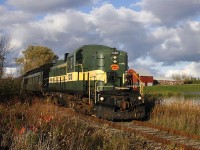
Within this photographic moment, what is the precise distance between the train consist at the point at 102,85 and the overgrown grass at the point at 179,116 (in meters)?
1.07

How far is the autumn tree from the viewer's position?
65062 millimetres

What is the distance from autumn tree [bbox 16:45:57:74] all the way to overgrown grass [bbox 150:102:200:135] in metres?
49.9

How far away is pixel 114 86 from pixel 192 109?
424 centimetres

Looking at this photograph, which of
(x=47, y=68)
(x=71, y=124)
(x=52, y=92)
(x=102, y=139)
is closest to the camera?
(x=102, y=139)

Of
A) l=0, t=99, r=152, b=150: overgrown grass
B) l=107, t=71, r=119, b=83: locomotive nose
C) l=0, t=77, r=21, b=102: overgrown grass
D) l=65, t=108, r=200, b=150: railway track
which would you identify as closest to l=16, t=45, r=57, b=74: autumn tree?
l=0, t=77, r=21, b=102: overgrown grass

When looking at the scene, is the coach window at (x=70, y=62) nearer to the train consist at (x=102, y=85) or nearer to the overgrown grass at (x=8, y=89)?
the train consist at (x=102, y=85)

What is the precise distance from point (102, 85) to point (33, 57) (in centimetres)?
5152

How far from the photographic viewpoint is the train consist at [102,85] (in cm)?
1487

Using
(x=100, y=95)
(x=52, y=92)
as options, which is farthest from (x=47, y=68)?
(x=100, y=95)

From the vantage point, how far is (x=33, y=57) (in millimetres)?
65562

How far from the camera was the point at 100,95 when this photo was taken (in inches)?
586

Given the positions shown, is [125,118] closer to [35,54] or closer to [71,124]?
[71,124]

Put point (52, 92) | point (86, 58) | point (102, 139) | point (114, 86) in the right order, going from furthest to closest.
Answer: point (52, 92) < point (86, 58) < point (114, 86) < point (102, 139)

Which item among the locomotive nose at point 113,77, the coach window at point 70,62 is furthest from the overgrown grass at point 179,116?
the coach window at point 70,62
